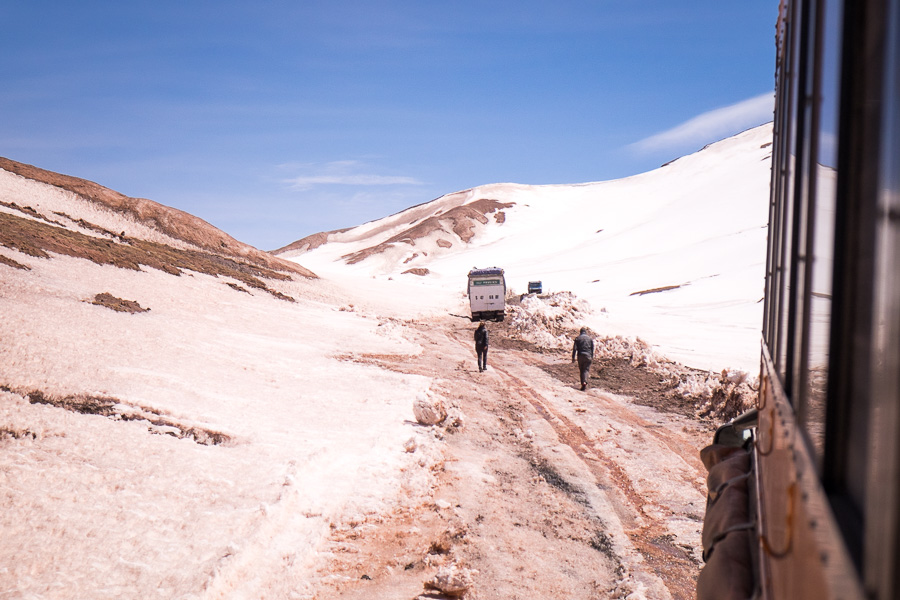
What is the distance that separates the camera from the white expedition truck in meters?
33.1

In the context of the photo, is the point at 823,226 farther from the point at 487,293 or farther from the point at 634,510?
the point at 487,293

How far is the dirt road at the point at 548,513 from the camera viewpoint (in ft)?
22.1

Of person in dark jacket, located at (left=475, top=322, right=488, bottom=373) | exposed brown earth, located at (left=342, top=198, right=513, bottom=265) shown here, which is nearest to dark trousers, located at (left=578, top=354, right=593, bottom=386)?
person in dark jacket, located at (left=475, top=322, right=488, bottom=373)

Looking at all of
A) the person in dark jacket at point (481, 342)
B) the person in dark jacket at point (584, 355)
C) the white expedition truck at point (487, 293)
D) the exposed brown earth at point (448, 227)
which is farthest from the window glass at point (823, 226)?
the exposed brown earth at point (448, 227)

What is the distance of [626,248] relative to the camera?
279 ft

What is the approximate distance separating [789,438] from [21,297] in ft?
57.2

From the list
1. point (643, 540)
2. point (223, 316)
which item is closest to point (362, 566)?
point (643, 540)

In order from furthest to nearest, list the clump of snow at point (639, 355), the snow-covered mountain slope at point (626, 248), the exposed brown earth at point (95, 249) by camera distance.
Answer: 1. the snow-covered mountain slope at point (626, 248)
2. the exposed brown earth at point (95, 249)
3. the clump of snow at point (639, 355)

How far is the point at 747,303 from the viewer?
40.2 metres

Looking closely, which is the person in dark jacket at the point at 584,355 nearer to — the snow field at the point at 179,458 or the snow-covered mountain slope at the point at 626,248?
the snow field at the point at 179,458

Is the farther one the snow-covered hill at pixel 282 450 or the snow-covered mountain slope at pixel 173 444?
the snow-covered hill at pixel 282 450

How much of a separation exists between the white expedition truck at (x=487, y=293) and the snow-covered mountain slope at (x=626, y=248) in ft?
17.4

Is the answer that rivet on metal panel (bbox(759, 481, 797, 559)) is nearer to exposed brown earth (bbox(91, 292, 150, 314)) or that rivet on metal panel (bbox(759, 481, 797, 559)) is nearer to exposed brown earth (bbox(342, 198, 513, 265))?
exposed brown earth (bbox(91, 292, 150, 314))

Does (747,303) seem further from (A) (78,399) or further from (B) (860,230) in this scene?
(B) (860,230)
